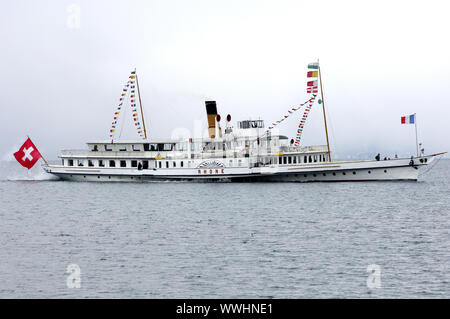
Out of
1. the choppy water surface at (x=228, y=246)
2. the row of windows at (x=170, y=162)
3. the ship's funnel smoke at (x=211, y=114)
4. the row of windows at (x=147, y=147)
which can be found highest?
the ship's funnel smoke at (x=211, y=114)

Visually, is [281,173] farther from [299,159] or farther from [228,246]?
[228,246]

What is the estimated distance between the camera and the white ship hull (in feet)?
206

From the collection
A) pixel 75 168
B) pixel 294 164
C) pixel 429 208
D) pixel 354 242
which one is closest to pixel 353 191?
pixel 294 164

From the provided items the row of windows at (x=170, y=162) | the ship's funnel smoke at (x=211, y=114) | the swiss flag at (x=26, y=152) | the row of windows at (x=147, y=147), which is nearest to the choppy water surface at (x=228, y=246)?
the row of windows at (x=170, y=162)

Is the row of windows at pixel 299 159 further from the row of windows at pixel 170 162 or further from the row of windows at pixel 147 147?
the row of windows at pixel 147 147

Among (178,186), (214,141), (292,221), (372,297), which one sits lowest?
(372,297)

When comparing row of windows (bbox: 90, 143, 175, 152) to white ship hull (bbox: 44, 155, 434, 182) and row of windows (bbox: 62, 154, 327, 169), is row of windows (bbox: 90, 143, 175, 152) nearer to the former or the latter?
row of windows (bbox: 62, 154, 327, 169)

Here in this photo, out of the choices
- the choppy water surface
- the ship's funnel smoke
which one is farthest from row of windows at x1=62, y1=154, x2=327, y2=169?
the choppy water surface

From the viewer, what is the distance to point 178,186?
69.1 meters

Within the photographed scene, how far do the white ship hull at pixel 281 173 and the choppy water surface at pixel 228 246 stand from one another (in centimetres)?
696

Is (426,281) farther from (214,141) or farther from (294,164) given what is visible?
(214,141)

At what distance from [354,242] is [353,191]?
102 feet

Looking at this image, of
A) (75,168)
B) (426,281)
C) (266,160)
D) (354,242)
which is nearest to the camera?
(426,281)

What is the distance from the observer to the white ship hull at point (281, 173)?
6284 cm
